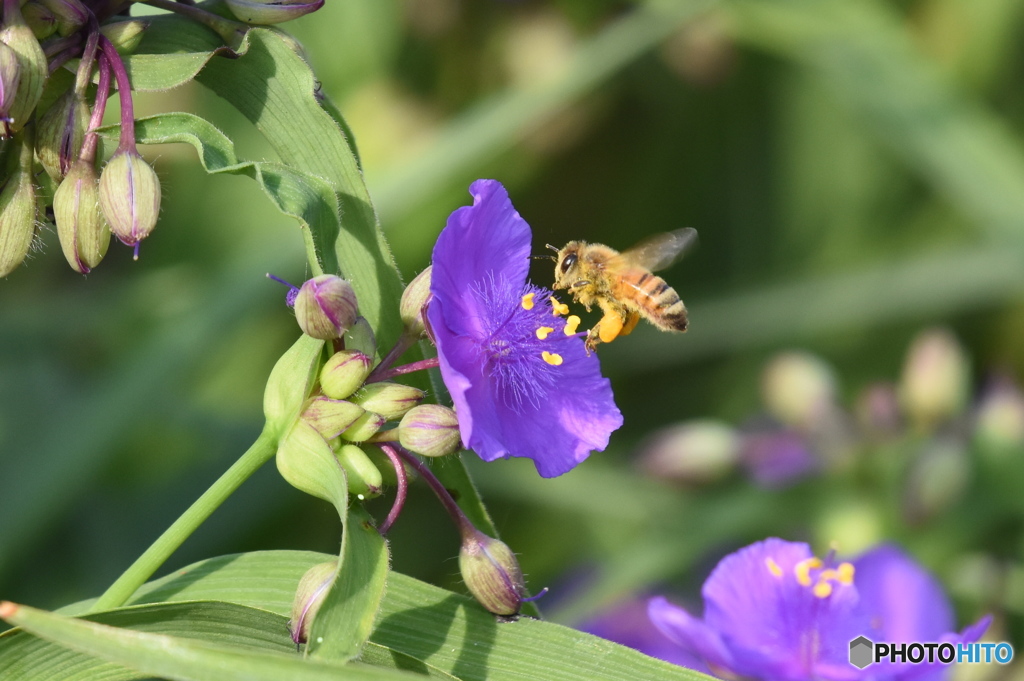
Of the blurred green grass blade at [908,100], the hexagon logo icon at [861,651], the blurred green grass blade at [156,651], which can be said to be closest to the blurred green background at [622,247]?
the blurred green grass blade at [908,100]

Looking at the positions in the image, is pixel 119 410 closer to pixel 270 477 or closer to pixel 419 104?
pixel 270 477

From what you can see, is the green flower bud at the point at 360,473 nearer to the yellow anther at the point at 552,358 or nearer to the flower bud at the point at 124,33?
the yellow anther at the point at 552,358

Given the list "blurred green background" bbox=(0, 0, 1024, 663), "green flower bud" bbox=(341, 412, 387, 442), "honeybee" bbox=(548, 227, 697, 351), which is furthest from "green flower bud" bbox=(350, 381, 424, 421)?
"blurred green background" bbox=(0, 0, 1024, 663)

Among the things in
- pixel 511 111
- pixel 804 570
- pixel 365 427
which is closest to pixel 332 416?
pixel 365 427

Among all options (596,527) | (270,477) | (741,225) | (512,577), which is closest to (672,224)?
(741,225)

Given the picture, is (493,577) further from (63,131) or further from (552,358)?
(63,131)

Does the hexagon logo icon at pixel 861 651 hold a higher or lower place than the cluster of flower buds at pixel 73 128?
lower
